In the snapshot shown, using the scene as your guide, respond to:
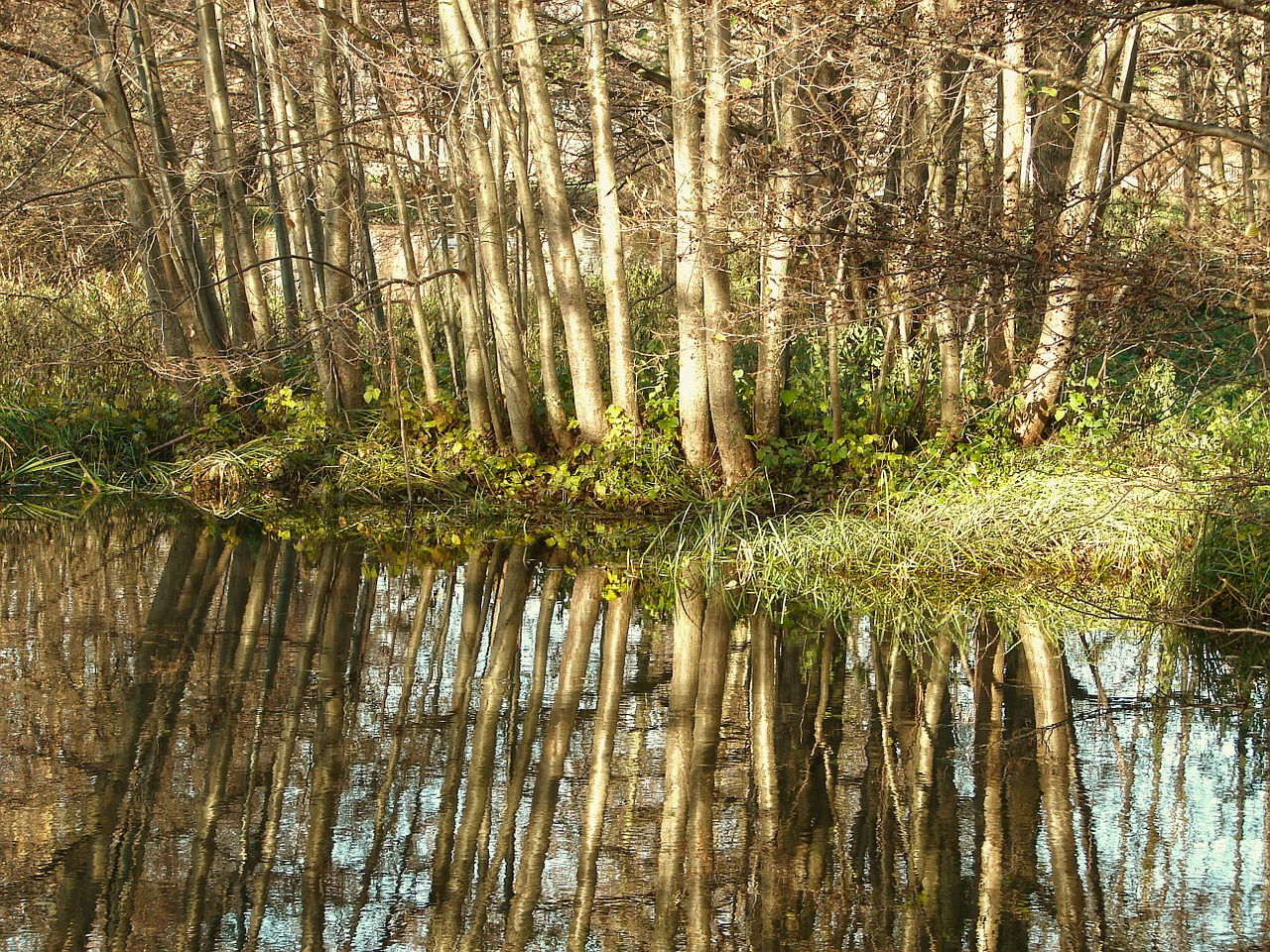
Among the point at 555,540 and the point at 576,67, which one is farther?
the point at 576,67

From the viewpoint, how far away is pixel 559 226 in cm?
1240

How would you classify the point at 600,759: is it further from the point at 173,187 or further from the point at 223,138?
the point at 173,187

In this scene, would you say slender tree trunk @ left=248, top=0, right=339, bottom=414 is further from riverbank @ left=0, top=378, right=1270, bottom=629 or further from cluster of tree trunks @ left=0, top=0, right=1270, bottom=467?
riverbank @ left=0, top=378, right=1270, bottom=629

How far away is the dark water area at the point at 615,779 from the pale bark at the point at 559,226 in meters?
3.53

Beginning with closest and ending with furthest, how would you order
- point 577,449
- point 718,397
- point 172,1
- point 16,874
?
point 16,874
point 718,397
point 577,449
point 172,1

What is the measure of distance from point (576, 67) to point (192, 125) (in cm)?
766

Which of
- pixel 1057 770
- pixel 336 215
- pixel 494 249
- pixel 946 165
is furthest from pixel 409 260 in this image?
pixel 1057 770

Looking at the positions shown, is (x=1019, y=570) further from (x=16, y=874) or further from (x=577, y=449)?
(x=16, y=874)

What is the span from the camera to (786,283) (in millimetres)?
9508

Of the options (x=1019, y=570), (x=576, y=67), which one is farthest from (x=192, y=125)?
(x=1019, y=570)

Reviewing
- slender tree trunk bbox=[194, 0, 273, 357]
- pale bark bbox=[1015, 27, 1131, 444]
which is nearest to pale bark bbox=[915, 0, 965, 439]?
pale bark bbox=[1015, 27, 1131, 444]

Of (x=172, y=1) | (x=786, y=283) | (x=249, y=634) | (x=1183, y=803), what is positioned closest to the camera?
(x=1183, y=803)

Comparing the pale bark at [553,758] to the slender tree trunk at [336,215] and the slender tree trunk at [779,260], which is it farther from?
the slender tree trunk at [336,215]

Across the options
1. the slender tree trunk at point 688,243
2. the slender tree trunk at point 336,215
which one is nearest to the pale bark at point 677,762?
the slender tree trunk at point 688,243
